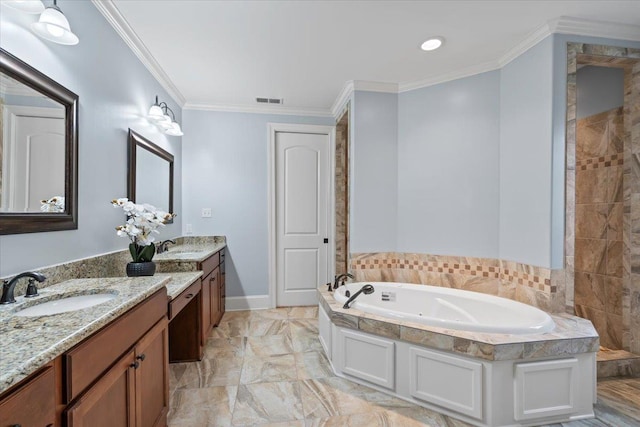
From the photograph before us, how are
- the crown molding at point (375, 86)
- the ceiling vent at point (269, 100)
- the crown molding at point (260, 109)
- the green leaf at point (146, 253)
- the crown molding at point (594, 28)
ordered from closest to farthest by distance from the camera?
the green leaf at point (146, 253) → the crown molding at point (594, 28) → the crown molding at point (375, 86) → the ceiling vent at point (269, 100) → the crown molding at point (260, 109)

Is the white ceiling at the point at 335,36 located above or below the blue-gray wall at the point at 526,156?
above

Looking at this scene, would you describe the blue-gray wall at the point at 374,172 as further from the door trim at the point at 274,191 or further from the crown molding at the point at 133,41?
the crown molding at the point at 133,41

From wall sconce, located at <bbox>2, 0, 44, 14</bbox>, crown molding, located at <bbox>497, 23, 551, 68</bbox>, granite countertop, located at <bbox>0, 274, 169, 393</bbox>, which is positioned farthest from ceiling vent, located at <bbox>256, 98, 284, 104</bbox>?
granite countertop, located at <bbox>0, 274, 169, 393</bbox>

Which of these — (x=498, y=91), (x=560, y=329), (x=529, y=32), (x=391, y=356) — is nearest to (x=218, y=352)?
(x=391, y=356)

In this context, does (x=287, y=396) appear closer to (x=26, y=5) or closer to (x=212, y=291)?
(x=212, y=291)

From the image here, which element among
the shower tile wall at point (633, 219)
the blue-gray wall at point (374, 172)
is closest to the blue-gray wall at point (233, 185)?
the blue-gray wall at point (374, 172)

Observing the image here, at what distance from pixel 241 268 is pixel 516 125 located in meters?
3.18

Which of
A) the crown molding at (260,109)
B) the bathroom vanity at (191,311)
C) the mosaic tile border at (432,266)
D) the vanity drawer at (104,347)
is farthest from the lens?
the crown molding at (260,109)

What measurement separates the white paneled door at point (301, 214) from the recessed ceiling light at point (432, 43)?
1.66 meters

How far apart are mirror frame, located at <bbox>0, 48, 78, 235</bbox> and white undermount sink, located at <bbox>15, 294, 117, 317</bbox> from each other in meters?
0.33

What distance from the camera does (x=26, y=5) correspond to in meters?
1.20

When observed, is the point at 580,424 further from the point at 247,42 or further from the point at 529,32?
the point at 247,42

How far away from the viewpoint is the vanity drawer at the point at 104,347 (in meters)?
0.87

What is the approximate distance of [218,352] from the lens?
102 inches
